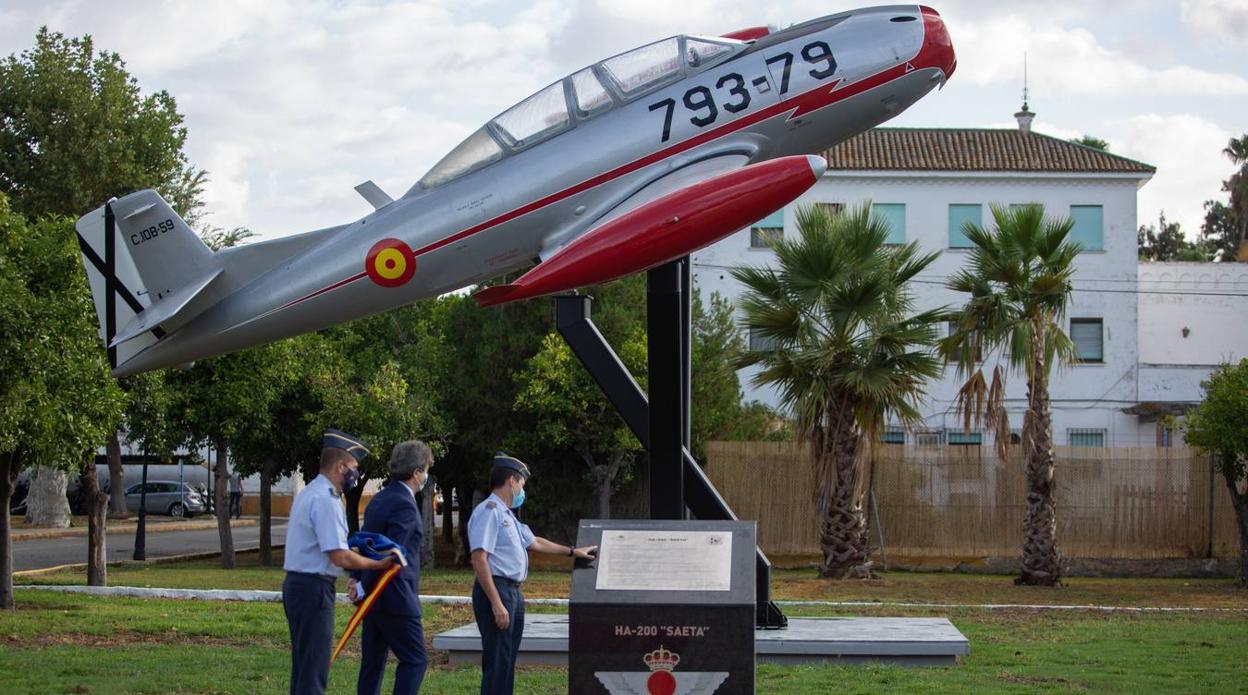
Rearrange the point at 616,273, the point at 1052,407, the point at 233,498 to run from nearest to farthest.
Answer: the point at 616,273, the point at 1052,407, the point at 233,498

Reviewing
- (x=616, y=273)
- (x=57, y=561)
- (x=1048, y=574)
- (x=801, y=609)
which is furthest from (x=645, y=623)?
(x=57, y=561)

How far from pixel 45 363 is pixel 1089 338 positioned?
105 ft

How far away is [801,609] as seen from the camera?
17.3 metres

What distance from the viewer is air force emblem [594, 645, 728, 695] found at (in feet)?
26.4

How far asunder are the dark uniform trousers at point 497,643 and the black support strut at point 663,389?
3366 millimetres

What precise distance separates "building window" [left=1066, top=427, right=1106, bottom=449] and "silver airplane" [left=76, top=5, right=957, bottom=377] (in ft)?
99.6

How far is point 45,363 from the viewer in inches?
565

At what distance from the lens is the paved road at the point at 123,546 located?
1102 inches

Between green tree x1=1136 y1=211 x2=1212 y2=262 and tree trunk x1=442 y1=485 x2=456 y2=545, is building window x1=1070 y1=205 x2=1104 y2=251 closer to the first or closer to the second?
tree trunk x1=442 y1=485 x2=456 y2=545

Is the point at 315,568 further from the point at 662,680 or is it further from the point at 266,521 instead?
the point at 266,521

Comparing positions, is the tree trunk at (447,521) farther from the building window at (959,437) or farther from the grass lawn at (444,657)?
the grass lawn at (444,657)

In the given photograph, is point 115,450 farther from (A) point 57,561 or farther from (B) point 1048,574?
(B) point 1048,574

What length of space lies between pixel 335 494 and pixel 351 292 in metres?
3.67

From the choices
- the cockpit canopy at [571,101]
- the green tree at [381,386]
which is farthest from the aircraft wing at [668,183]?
the green tree at [381,386]
